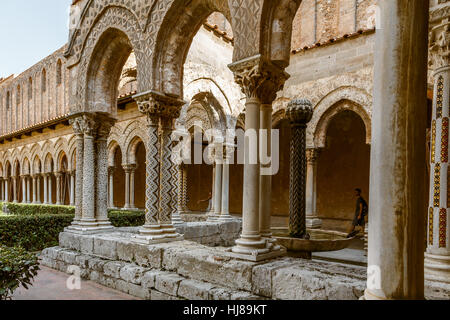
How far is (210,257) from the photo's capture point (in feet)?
11.9

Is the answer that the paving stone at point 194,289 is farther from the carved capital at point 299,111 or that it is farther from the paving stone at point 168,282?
the carved capital at point 299,111

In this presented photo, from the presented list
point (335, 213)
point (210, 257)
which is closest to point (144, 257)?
point (210, 257)

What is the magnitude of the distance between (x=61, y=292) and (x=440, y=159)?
4.90 m

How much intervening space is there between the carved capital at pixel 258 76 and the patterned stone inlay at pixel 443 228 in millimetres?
2180

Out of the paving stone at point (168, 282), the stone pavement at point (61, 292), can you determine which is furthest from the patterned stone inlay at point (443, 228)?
the stone pavement at point (61, 292)

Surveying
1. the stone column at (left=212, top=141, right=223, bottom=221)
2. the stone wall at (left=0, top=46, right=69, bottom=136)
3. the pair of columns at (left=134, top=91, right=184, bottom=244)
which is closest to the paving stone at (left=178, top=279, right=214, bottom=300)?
the pair of columns at (left=134, top=91, right=184, bottom=244)

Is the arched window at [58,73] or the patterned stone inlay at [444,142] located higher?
the arched window at [58,73]

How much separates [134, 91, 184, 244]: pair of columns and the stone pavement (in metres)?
0.80

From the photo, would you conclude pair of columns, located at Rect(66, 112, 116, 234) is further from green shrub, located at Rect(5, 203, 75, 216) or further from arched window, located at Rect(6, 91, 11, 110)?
arched window, located at Rect(6, 91, 11, 110)

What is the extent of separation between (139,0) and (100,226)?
4.02 metres

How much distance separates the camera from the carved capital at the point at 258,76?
137 inches

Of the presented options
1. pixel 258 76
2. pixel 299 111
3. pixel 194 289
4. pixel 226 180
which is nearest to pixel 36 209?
pixel 226 180

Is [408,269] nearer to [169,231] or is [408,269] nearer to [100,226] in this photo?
[169,231]

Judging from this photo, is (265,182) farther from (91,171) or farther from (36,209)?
(36,209)
